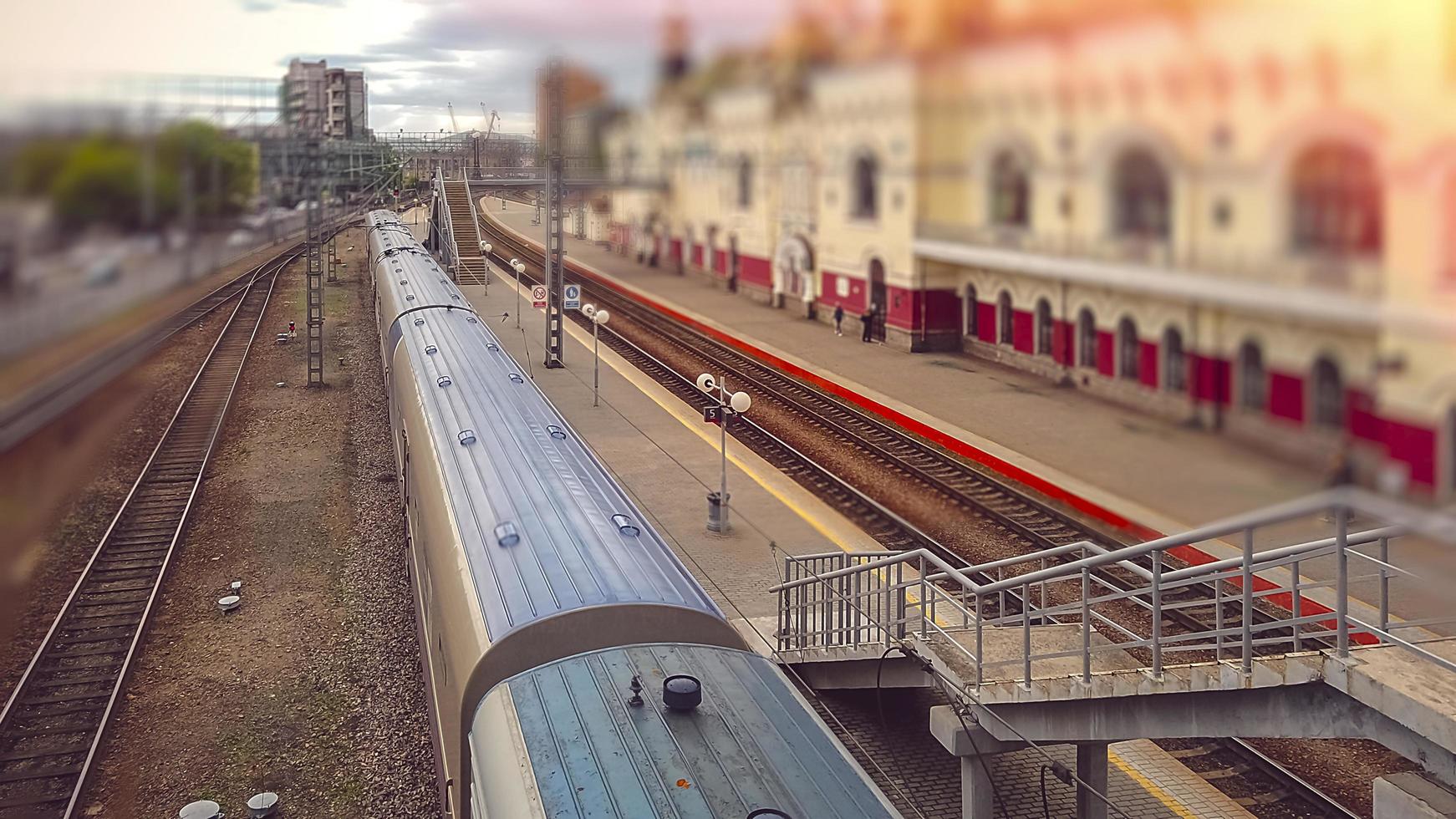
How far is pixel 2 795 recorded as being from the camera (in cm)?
773

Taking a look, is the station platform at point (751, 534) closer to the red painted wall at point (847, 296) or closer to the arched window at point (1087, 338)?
the red painted wall at point (847, 296)

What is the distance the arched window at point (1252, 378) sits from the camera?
110cm

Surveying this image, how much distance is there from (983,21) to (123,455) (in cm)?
1784

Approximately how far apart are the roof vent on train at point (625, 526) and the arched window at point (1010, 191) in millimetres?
5187

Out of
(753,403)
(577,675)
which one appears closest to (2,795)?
(577,675)

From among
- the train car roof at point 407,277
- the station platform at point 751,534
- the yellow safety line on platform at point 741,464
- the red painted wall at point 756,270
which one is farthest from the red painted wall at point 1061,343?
the train car roof at point 407,277

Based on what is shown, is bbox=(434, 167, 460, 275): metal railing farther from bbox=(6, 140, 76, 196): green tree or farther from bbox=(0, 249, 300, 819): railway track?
bbox=(6, 140, 76, 196): green tree

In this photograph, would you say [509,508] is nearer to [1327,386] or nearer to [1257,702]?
[1257,702]

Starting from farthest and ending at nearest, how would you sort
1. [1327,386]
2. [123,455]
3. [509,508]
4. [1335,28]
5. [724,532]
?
[123,455] → [724,532] → [509,508] → [1327,386] → [1335,28]

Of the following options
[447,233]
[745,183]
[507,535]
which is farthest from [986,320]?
[447,233]

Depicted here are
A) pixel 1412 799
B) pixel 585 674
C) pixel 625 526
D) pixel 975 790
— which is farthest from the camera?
pixel 975 790

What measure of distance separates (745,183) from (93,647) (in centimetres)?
967

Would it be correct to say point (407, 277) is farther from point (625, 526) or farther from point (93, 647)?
point (625, 526)

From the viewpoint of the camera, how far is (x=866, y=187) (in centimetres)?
186
